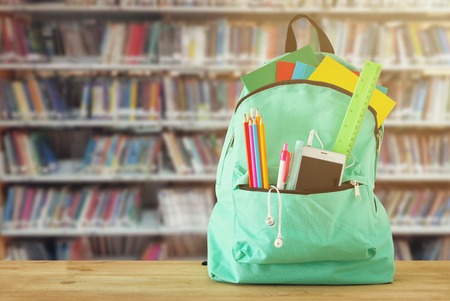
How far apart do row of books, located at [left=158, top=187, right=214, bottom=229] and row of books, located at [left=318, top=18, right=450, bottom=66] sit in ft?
3.33

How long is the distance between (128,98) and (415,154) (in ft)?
4.88

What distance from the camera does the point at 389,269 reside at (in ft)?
2.90

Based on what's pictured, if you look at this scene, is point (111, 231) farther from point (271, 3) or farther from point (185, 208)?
point (271, 3)

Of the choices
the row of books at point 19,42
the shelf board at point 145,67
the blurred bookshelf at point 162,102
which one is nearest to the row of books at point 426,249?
the blurred bookshelf at point 162,102

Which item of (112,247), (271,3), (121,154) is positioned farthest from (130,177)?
(271,3)

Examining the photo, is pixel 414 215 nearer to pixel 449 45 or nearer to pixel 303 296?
pixel 449 45

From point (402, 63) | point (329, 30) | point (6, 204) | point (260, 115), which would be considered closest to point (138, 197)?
point (6, 204)

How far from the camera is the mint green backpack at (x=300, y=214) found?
84 centimetres

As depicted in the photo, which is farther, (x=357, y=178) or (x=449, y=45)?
(x=449, y=45)

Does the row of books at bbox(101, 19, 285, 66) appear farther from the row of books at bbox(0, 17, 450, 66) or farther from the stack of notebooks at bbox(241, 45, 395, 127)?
the stack of notebooks at bbox(241, 45, 395, 127)

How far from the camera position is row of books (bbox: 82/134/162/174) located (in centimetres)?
318

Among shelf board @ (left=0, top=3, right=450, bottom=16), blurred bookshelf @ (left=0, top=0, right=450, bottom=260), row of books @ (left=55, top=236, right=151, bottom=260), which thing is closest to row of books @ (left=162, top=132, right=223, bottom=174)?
blurred bookshelf @ (left=0, top=0, right=450, bottom=260)

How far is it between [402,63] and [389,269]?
2449mm

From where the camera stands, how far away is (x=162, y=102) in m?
3.20
